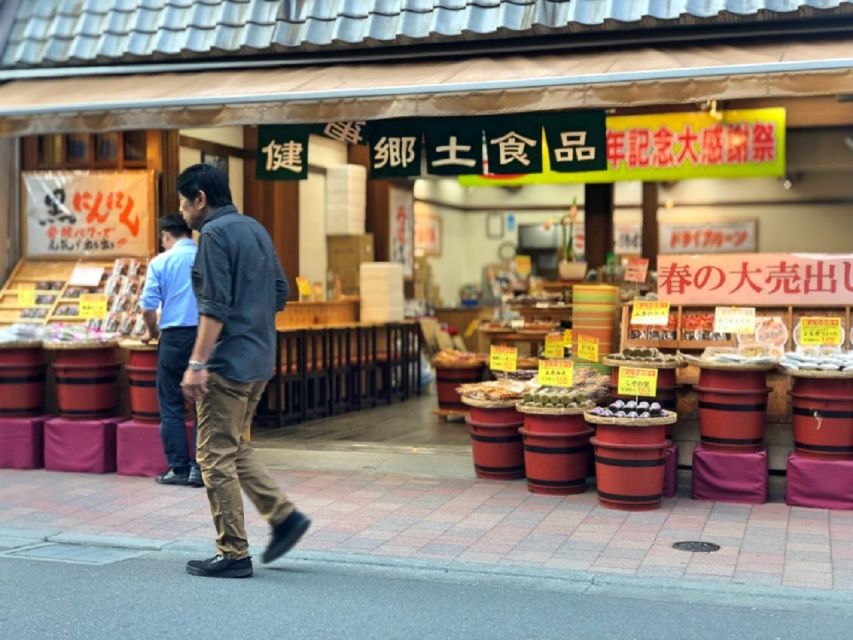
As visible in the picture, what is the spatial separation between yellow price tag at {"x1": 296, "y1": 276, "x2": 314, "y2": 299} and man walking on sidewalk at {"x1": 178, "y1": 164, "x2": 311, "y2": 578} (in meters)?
7.70

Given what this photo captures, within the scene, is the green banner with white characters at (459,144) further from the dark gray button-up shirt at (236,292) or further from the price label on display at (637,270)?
the dark gray button-up shirt at (236,292)

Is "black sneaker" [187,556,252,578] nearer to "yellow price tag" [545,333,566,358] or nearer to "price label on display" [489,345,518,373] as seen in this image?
"price label on display" [489,345,518,373]

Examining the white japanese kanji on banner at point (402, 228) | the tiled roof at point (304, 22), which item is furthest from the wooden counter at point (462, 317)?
the tiled roof at point (304, 22)

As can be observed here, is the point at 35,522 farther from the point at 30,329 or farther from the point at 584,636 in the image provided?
the point at 584,636

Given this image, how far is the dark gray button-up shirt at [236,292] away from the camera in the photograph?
613 centimetres

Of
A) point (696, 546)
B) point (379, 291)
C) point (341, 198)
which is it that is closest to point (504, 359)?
point (696, 546)

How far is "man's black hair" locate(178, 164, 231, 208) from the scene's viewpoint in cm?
643

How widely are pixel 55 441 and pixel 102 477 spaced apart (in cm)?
65

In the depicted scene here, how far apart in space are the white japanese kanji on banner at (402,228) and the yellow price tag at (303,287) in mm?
2385

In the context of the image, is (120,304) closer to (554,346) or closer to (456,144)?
(456,144)

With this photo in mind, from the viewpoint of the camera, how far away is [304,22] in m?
10.4

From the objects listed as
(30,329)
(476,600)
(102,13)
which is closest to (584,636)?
(476,600)

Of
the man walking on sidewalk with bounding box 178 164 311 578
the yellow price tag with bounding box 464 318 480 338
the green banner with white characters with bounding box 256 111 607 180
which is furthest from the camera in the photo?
the yellow price tag with bounding box 464 318 480 338

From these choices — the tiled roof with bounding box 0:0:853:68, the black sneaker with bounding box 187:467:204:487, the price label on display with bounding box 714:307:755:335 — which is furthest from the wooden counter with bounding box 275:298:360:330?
the price label on display with bounding box 714:307:755:335
